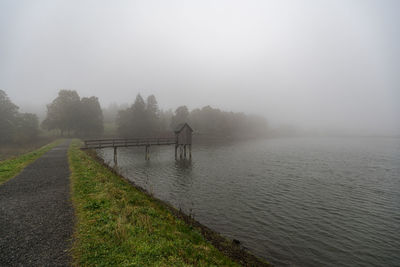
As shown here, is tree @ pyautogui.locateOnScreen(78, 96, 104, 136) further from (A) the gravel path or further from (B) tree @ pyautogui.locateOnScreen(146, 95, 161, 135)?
(A) the gravel path

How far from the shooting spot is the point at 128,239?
6664 millimetres

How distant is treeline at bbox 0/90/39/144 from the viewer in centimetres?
4547

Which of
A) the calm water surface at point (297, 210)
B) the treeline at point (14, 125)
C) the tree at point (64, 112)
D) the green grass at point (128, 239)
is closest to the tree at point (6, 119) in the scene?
the treeline at point (14, 125)

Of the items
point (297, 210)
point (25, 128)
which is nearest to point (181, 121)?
point (25, 128)

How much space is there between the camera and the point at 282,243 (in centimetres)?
1078

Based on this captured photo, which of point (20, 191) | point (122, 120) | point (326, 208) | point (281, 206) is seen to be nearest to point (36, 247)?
point (20, 191)

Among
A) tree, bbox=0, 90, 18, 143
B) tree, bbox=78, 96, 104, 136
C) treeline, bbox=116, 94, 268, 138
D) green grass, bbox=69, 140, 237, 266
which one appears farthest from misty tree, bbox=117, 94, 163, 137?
green grass, bbox=69, 140, 237, 266

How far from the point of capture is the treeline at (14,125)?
45469 millimetres

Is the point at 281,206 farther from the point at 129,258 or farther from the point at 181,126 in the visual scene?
the point at 181,126

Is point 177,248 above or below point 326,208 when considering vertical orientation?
above

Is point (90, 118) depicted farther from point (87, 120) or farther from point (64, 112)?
point (64, 112)

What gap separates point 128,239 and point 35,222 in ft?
15.1

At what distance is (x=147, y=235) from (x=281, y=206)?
1333 centimetres

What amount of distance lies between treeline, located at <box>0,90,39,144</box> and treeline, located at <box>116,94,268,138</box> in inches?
1108
